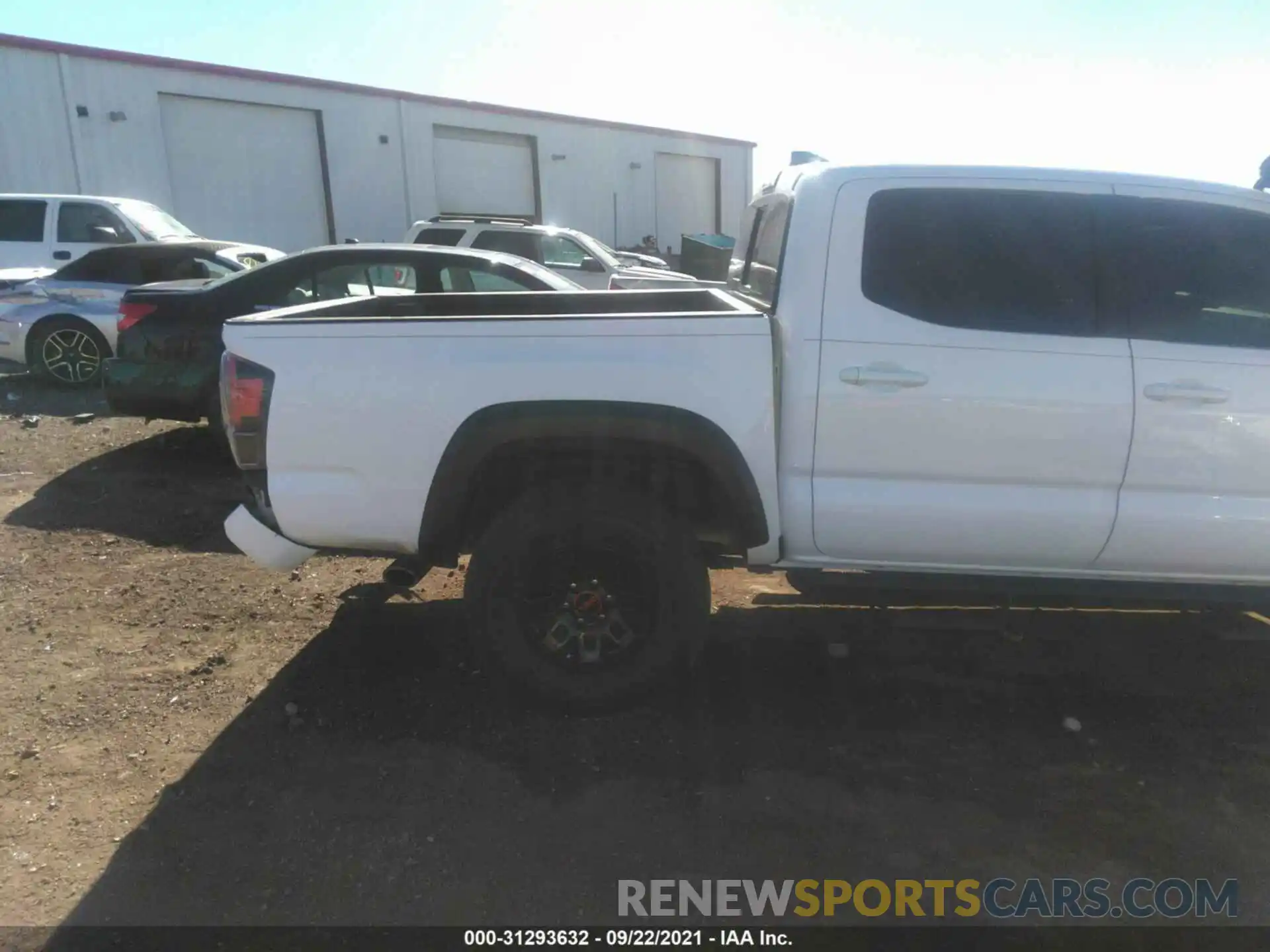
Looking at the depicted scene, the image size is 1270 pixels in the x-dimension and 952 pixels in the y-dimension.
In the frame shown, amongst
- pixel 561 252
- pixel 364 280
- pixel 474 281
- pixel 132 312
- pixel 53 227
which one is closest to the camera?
pixel 132 312

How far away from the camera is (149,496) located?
604cm

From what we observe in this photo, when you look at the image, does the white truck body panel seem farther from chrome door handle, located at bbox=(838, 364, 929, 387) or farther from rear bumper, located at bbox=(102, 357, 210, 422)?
rear bumper, located at bbox=(102, 357, 210, 422)

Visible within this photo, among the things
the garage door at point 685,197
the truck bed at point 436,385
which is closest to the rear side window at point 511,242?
the truck bed at point 436,385

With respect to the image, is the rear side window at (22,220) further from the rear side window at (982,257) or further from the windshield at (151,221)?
the rear side window at (982,257)

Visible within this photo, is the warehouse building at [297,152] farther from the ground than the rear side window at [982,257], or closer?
farther from the ground

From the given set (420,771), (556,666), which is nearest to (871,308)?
(556,666)

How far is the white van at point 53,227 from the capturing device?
1235 centimetres

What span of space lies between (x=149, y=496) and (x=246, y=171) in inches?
640

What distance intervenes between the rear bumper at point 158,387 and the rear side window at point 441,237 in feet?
18.7

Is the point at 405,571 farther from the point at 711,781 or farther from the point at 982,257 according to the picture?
the point at 982,257

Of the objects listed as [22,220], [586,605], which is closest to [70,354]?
[22,220]

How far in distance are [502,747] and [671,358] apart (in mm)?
1528

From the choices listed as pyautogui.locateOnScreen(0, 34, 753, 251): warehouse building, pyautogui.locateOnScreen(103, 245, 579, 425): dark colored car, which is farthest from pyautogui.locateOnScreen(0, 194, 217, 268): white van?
pyautogui.locateOnScreen(103, 245, 579, 425): dark colored car

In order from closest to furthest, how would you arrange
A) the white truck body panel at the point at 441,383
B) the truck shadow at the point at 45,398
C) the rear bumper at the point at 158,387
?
1. the white truck body panel at the point at 441,383
2. the rear bumper at the point at 158,387
3. the truck shadow at the point at 45,398
